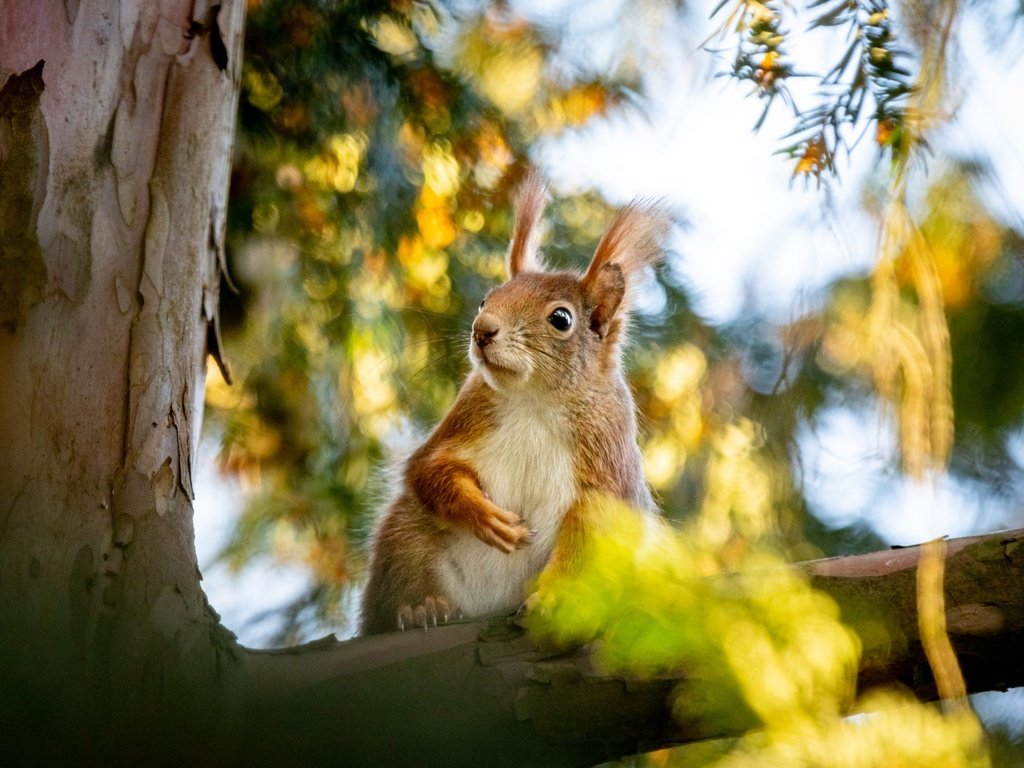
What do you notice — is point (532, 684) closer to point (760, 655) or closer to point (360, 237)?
point (760, 655)

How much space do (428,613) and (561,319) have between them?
608 mm

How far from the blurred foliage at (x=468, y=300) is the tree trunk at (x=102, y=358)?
0.53 m

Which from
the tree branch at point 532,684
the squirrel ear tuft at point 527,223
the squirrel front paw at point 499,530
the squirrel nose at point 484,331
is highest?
the squirrel ear tuft at point 527,223

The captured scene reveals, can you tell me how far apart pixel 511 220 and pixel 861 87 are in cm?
146

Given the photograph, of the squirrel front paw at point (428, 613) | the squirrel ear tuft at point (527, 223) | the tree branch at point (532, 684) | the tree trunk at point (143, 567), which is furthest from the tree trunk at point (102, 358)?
the squirrel ear tuft at point (527, 223)

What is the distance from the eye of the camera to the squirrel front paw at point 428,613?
1.77 meters

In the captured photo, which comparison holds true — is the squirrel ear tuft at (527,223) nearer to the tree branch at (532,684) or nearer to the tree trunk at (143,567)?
the tree trunk at (143,567)

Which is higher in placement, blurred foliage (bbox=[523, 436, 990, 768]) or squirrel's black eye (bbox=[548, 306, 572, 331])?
squirrel's black eye (bbox=[548, 306, 572, 331])

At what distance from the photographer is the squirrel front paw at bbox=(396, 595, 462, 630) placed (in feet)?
5.81

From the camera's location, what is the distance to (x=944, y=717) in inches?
33.1

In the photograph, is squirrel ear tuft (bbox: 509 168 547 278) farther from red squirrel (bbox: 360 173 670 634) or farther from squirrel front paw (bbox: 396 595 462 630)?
squirrel front paw (bbox: 396 595 462 630)

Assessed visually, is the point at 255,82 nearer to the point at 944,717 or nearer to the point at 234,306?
the point at 234,306

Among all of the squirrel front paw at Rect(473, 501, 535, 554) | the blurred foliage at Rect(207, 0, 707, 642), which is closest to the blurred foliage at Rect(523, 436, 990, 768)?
the squirrel front paw at Rect(473, 501, 535, 554)

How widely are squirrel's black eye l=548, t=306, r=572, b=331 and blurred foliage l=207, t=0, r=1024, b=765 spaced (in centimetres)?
27
